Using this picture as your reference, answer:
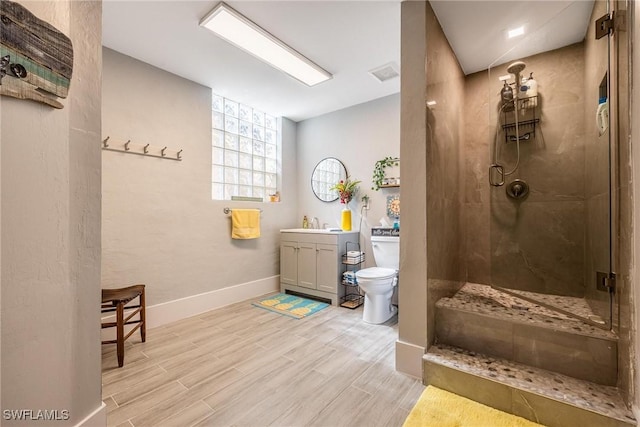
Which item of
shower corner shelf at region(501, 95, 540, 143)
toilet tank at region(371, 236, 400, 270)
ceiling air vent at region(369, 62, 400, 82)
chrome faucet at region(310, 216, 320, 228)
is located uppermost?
ceiling air vent at region(369, 62, 400, 82)

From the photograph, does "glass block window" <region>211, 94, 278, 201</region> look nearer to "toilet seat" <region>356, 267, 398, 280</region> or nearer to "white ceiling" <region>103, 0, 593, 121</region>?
"white ceiling" <region>103, 0, 593, 121</region>

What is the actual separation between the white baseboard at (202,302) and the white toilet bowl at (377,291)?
1466 millimetres

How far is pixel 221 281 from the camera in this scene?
10.3 ft

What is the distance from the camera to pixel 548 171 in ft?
7.40

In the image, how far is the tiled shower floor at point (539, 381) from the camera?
4.13ft

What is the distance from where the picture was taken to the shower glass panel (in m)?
1.91

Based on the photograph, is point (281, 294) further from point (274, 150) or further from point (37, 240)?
point (37, 240)

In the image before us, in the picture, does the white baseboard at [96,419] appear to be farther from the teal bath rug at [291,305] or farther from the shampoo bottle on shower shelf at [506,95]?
the shampoo bottle on shower shelf at [506,95]

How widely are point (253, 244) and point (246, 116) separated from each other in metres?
1.71

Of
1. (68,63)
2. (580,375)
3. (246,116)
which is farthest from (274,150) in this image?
(580,375)

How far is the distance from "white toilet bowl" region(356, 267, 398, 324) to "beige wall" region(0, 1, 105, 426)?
6.40ft

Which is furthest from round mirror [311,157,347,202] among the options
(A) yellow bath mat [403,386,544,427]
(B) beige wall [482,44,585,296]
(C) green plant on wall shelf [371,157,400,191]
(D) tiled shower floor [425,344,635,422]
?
(A) yellow bath mat [403,386,544,427]

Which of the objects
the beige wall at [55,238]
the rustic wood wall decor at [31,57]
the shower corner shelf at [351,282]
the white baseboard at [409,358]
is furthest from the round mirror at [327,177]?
the rustic wood wall decor at [31,57]

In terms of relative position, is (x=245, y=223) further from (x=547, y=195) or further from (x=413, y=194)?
(x=547, y=195)
